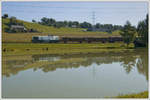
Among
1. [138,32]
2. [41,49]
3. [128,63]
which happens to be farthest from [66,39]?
[128,63]

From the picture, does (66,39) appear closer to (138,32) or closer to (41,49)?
(41,49)

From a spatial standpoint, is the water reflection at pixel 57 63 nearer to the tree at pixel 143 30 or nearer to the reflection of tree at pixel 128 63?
the reflection of tree at pixel 128 63

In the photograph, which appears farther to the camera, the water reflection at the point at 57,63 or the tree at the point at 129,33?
the tree at the point at 129,33

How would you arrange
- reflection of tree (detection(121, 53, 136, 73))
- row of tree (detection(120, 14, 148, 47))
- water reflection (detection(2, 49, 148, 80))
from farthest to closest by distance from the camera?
row of tree (detection(120, 14, 148, 47)), reflection of tree (detection(121, 53, 136, 73)), water reflection (detection(2, 49, 148, 80))

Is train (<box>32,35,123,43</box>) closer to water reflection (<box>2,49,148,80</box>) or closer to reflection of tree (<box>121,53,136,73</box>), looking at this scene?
water reflection (<box>2,49,148,80</box>)

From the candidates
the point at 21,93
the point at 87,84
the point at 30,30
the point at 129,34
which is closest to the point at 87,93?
the point at 87,84

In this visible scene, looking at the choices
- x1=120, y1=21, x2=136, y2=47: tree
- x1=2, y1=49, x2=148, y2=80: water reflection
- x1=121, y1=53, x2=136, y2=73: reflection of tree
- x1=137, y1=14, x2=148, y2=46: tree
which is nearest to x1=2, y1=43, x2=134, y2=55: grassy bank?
x1=120, y1=21, x2=136, y2=47: tree

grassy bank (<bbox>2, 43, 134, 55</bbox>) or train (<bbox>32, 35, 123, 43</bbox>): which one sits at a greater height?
train (<bbox>32, 35, 123, 43</bbox>)

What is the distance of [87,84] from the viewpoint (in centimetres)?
1190

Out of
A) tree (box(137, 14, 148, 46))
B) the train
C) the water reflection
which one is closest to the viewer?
the water reflection

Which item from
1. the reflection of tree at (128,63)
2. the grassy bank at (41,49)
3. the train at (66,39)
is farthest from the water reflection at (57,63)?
the train at (66,39)

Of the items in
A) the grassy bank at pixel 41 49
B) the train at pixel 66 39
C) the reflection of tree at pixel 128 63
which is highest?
the train at pixel 66 39

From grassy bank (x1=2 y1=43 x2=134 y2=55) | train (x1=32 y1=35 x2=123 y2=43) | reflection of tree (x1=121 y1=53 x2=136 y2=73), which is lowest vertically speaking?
reflection of tree (x1=121 y1=53 x2=136 y2=73)

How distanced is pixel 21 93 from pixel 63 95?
2228 millimetres
